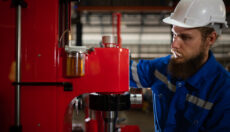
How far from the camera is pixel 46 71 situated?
87 centimetres

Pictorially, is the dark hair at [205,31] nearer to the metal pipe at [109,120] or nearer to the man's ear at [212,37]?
the man's ear at [212,37]

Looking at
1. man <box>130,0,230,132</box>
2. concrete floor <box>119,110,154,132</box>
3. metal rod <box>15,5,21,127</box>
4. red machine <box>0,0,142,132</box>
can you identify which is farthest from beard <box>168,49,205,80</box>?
→ concrete floor <box>119,110,154,132</box>

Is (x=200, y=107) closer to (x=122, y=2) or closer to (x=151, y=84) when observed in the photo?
(x=151, y=84)

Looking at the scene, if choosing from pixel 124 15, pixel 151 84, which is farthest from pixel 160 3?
pixel 151 84

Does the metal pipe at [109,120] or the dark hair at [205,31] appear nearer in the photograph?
the metal pipe at [109,120]

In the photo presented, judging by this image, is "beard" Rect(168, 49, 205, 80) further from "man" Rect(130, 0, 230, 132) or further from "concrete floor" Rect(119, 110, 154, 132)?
"concrete floor" Rect(119, 110, 154, 132)

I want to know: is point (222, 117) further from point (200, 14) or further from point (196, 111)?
point (200, 14)

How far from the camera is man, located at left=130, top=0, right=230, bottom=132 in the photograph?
1113 mm

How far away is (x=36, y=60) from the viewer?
0.86 m

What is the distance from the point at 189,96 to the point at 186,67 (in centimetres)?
20

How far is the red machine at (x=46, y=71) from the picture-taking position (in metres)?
0.86

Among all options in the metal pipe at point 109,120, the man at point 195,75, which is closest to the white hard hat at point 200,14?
the man at point 195,75

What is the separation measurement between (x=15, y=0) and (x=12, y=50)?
0.23 metres

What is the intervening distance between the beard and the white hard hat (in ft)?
0.67
